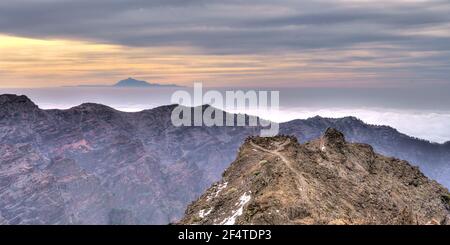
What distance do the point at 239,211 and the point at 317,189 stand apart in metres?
13.5

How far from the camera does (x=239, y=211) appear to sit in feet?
277

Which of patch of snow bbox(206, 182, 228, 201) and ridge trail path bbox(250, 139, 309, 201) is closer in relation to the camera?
ridge trail path bbox(250, 139, 309, 201)

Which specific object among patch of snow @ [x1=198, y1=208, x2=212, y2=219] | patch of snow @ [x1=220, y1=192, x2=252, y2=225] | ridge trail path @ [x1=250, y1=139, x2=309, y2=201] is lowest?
patch of snow @ [x1=198, y1=208, x2=212, y2=219]

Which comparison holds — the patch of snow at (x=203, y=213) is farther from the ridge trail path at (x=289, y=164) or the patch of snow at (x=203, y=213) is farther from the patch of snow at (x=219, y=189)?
the ridge trail path at (x=289, y=164)

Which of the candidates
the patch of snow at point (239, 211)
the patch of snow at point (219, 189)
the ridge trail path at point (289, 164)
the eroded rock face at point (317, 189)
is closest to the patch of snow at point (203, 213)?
the eroded rock face at point (317, 189)

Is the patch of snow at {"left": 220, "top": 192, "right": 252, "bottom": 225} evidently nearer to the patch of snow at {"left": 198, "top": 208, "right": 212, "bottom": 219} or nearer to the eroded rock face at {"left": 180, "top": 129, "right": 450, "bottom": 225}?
the eroded rock face at {"left": 180, "top": 129, "right": 450, "bottom": 225}

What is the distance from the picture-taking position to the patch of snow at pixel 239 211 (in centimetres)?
8194

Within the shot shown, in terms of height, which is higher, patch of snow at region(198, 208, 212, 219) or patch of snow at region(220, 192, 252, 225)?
patch of snow at region(220, 192, 252, 225)

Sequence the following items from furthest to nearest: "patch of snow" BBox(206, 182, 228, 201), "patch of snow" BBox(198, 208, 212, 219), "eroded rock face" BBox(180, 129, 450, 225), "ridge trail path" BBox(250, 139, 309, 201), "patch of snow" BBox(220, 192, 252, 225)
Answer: "patch of snow" BBox(206, 182, 228, 201) → "patch of snow" BBox(198, 208, 212, 219) → "ridge trail path" BBox(250, 139, 309, 201) → "patch of snow" BBox(220, 192, 252, 225) → "eroded rock face" BBox(180, 129, 450, 225)

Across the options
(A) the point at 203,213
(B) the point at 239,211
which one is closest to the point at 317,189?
(B) the point at 239,211

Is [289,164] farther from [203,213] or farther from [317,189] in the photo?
[203,213]

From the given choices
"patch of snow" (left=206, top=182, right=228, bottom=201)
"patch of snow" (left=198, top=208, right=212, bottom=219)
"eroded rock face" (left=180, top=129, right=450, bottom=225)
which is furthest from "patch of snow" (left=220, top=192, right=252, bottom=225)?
"patch of snow" (left=206, top=182, right=228, bottom=201)

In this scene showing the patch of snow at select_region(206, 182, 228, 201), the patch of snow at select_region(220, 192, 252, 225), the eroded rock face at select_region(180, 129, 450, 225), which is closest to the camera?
the eroded rock face at select_region(180, 129, 450, 225)

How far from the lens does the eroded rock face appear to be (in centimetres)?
8156
